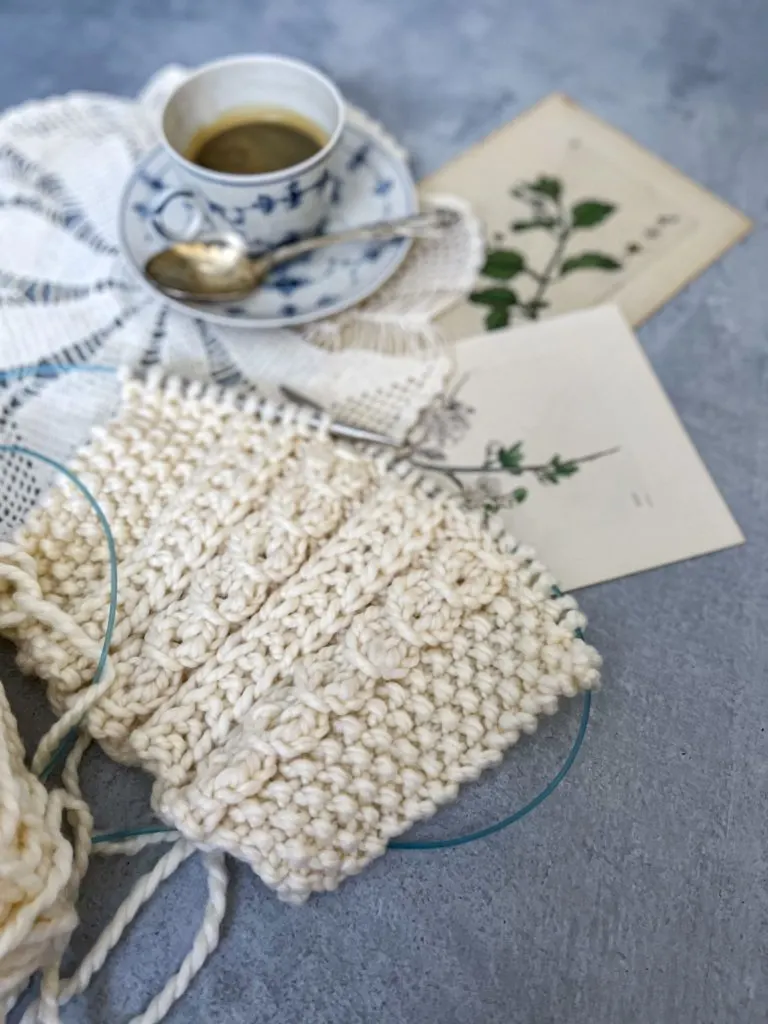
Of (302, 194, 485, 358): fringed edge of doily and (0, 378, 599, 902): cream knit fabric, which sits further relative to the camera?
(302, 194, 485, 358): fringed edge of doily

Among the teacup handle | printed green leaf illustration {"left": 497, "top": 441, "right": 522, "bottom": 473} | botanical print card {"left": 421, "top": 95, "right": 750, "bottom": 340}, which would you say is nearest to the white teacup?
the teacup handle

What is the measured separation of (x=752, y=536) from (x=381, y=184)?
36 centimetres

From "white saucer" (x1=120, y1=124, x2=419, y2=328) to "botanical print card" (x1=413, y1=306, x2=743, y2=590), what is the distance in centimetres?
9

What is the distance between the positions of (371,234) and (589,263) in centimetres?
16

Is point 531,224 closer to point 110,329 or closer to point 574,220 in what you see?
point 574,220

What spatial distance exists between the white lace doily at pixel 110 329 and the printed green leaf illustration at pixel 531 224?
0.11 ft

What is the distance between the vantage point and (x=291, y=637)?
1.37 feet

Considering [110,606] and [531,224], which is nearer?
[110,606]

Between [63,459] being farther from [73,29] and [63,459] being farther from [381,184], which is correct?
[73,29]

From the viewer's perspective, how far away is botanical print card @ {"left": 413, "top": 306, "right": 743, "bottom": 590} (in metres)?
0.50

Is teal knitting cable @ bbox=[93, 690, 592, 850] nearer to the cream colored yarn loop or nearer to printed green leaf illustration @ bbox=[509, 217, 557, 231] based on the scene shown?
the cream colored yarn loop

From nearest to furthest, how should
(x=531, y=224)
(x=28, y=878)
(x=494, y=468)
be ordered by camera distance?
1. (x=28, y=878)
2. (x=494, y=468)
3. (x=531, y=224)

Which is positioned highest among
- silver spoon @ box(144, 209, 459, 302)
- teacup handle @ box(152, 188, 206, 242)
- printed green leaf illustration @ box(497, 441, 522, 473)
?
teacup handle @ box(152, 188, 206, 242)

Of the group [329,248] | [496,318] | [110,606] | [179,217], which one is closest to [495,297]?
[496,318]
